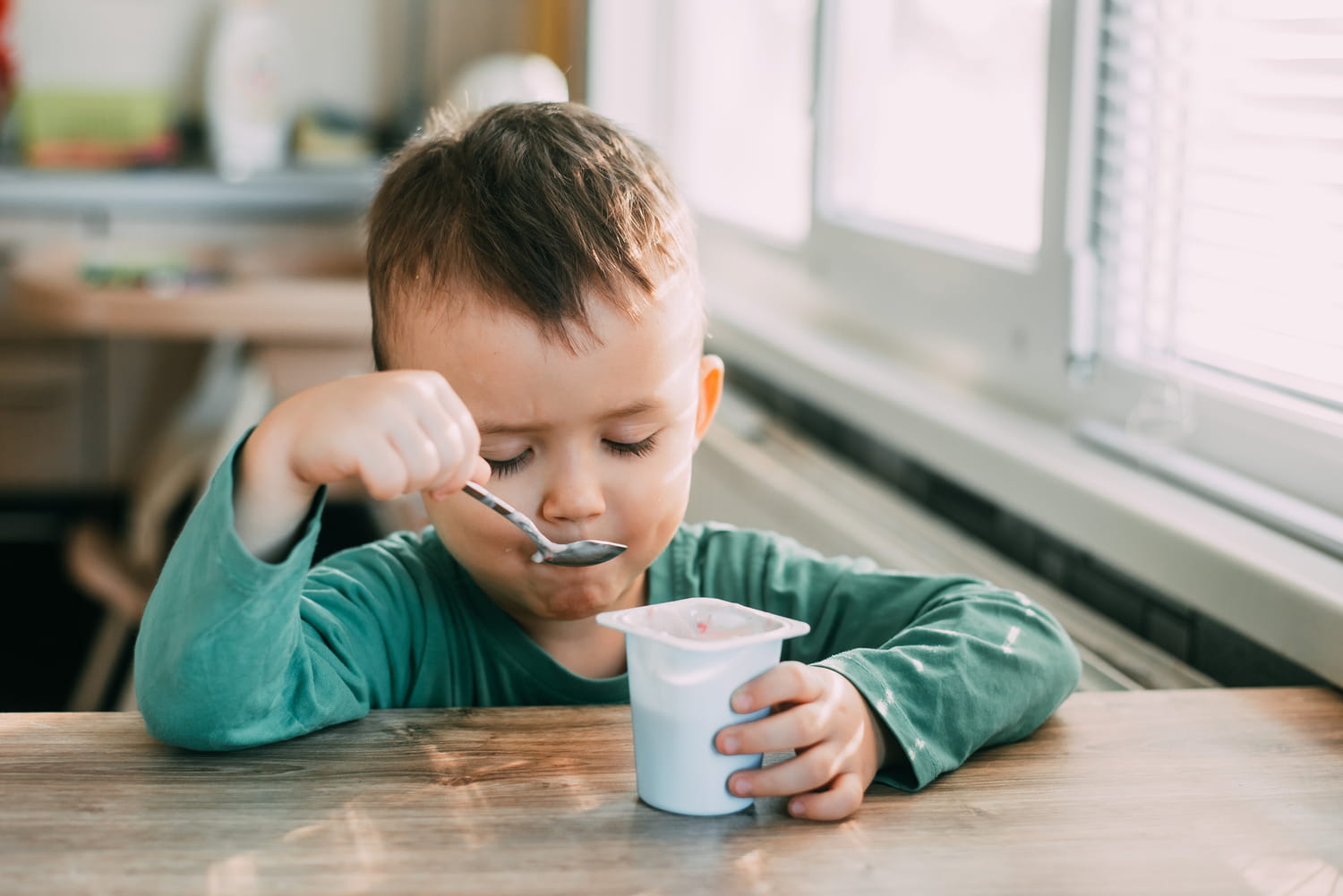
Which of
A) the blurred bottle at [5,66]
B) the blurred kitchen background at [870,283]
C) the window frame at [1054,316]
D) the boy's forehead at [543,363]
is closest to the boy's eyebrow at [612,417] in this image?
the boy's forehead at [543,363]

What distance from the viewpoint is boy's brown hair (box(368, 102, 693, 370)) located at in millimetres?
839

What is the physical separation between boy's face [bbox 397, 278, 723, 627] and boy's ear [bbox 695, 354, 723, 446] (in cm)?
10

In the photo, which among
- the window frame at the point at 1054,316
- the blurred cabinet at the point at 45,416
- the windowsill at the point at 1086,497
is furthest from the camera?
the blurred cabinet at the point at 45,416

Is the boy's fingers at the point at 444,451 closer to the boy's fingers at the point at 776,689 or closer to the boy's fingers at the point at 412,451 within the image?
the boy's fingers at the point at 412,451

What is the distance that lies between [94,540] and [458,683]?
164 centimetres

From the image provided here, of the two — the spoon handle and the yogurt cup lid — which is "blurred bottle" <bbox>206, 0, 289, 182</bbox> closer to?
the spoon handle

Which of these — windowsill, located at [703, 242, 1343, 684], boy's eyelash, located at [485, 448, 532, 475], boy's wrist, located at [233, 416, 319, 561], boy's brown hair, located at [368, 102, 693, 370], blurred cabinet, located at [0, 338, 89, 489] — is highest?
boy's brown hair, located at [368, 102, 693, 370]

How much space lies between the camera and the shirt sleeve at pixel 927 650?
28.5 inches

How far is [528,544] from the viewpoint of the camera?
2.82 ft

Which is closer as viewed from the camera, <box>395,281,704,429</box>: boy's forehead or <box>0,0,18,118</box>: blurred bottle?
<box>395,281,704,429</box>: boy's forehead

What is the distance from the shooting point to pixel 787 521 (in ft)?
5.24

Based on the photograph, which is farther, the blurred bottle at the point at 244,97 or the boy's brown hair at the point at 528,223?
the blurred bottle at the point at 244,97

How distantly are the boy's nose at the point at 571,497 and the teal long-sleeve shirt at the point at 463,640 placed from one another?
15 cm

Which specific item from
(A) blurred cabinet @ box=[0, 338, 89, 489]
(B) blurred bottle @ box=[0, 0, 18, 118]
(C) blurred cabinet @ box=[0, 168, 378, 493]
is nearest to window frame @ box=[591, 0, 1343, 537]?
(C) blurred cabinet @ box=[0, 168, 378, 493]
